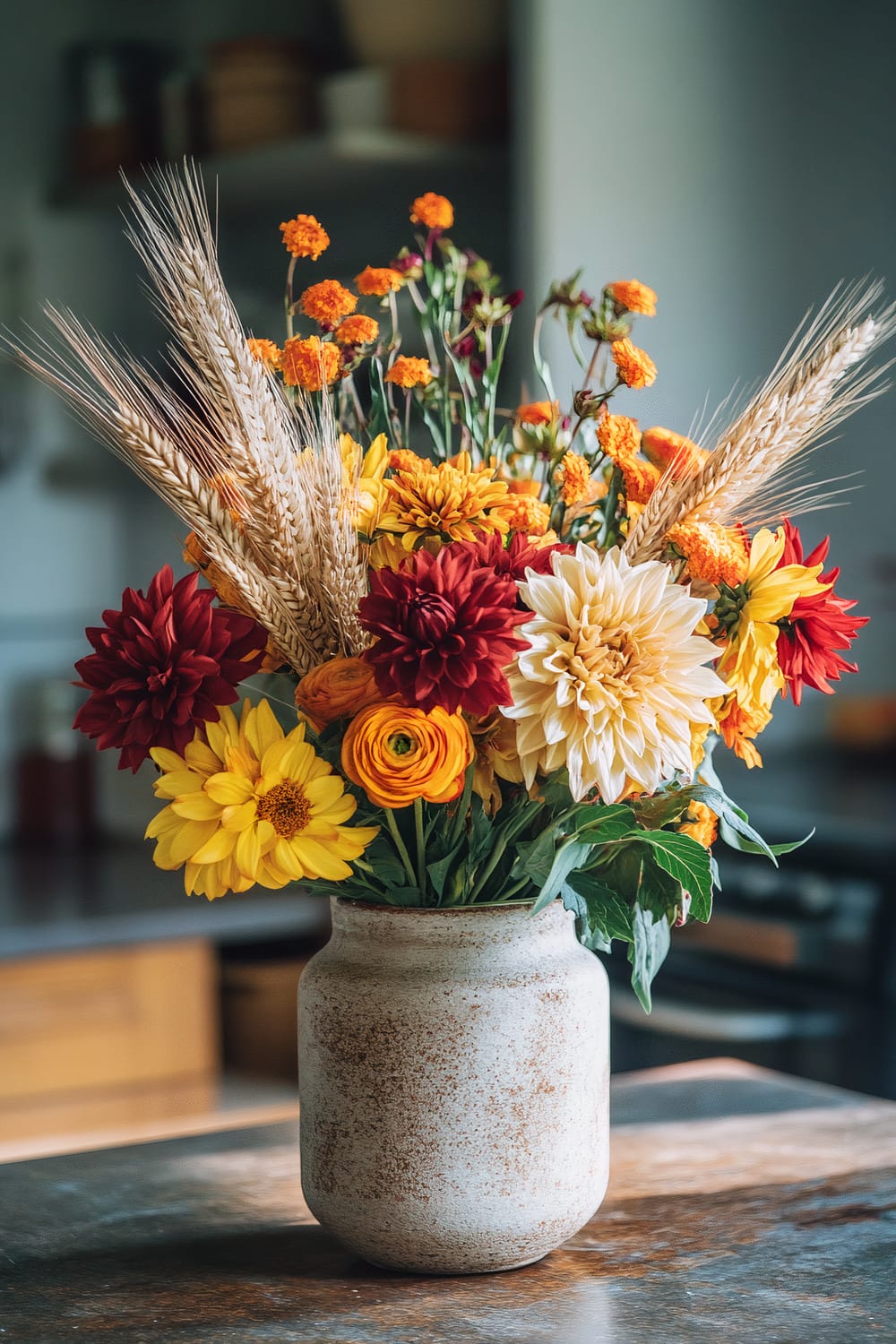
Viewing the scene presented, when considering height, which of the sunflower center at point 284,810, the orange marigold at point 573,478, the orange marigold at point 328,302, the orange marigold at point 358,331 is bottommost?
the sunflower center at point 284,810

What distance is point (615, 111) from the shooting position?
2803mm

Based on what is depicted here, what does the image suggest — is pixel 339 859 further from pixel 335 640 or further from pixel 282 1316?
pixel 282 1316

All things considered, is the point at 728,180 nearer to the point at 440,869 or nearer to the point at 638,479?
the point at 638,479

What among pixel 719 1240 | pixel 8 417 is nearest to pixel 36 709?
pixel 8 417

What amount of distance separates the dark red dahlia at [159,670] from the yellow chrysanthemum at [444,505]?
104 mm

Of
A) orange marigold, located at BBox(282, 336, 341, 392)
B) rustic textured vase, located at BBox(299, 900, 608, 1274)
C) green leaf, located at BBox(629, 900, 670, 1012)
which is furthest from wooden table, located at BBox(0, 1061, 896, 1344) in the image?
orange marigold, located at BBox(282, 336, 341, 392)

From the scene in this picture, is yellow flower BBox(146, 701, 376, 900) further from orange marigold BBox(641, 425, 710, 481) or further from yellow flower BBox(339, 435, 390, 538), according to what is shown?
orange marigold BBox(641, 425, 710, 481)

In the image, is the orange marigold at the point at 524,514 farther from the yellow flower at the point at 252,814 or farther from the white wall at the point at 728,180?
the white wall at the point at 728,180

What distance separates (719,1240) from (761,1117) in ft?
0.96

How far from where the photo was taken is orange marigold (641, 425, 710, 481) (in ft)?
2.80

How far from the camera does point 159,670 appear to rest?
80 centimetres

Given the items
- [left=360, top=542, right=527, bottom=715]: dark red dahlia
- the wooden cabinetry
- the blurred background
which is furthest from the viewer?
the blurred background

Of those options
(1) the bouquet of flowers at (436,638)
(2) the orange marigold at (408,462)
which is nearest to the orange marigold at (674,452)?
(1) the bouquet of flowers at (436,638)

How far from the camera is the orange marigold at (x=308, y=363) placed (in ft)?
2.85
